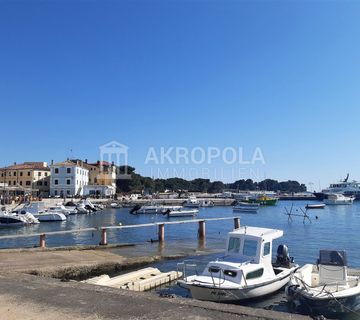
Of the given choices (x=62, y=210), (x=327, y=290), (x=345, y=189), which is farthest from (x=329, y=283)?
(x=345, y=189)

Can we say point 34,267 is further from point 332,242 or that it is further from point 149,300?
point 332,242

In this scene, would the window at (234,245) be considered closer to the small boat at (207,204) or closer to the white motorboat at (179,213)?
the white motorboat at (179,213)

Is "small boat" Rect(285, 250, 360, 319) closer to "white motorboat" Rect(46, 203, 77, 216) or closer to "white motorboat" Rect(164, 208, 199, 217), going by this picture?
"white motorboat" Rect(164, 208, 199, 217)

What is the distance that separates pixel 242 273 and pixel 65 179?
98.0 meters

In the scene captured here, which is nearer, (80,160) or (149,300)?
(149,300)

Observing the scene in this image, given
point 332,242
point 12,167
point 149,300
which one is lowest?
point 332,242

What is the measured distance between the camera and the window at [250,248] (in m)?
16.1

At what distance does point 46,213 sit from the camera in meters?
59.5

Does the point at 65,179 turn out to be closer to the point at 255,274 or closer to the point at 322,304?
the point at 255,274

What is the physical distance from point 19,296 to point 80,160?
11625 cm

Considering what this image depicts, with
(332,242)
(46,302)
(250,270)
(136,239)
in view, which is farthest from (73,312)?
(332,242)

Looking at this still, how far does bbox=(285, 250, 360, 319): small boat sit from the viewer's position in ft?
44.4

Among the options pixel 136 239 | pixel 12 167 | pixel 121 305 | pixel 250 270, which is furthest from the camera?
pixel 12 167

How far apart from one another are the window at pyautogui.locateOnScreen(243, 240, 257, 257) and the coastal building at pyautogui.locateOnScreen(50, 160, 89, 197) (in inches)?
3716
